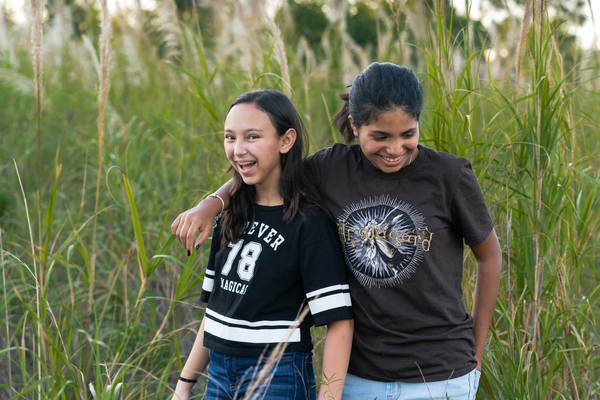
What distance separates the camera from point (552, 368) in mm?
1488

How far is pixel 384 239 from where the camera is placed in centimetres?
130

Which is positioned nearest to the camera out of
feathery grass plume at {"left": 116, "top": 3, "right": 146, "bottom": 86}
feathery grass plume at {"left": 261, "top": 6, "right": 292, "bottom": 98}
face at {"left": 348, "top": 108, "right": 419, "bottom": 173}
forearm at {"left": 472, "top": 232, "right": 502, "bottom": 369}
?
face at {"left": 348, "top": 108, "right": 419, "bottom": 173}

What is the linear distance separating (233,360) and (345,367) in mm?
314

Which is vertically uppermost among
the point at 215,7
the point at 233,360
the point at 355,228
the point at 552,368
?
the point at 215,7

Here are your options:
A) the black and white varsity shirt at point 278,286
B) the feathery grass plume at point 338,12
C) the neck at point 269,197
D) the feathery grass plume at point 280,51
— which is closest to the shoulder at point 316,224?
the black and white varsity shirt at point 278,286

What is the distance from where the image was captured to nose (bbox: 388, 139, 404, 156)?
123cm

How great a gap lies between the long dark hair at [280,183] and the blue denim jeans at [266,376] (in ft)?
1.14

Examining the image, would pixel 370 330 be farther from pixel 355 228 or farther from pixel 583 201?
pixel 583 201

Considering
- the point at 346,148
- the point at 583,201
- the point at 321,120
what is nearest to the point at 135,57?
the point at 321,120

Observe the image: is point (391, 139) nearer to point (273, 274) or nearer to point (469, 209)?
point (469, 209)

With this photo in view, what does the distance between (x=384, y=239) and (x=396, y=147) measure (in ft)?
0.83

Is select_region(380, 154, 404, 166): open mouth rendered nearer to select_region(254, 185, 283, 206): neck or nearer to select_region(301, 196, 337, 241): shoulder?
select_region(301, 196, 337, 241): shoulder

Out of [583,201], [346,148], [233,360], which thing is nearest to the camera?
[233,360]

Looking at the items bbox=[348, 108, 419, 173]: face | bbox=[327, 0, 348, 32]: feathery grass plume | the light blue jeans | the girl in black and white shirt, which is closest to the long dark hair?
the girl in black and white shirt
